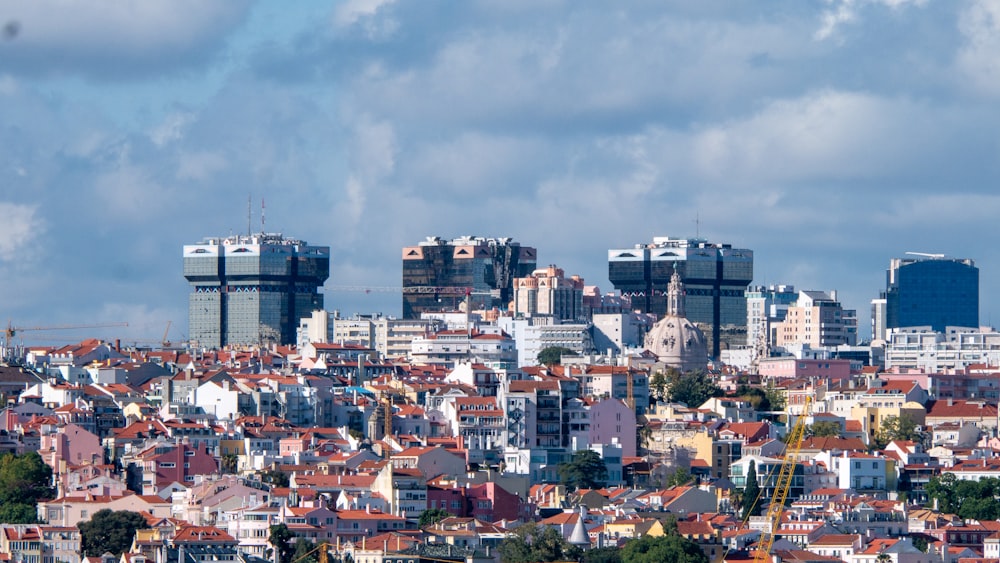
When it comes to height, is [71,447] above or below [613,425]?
below

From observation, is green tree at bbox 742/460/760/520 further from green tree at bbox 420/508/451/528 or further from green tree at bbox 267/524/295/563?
green tree at bbox 267/524/295/563

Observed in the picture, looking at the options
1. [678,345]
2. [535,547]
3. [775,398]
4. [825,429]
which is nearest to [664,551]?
[535,547]

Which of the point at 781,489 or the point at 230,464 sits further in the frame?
the point at 781,489

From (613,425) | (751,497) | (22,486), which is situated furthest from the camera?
(613,425)

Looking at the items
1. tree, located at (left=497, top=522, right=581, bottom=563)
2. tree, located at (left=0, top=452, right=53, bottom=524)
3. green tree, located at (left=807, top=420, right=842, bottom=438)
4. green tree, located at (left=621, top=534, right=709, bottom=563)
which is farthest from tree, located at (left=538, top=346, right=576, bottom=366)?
green tree, located at (left=621, top=534, right=709, bottom=563)

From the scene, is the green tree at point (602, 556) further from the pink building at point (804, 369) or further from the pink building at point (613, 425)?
the pink building at point (804, 369)

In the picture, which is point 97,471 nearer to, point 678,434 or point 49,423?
point 49,423

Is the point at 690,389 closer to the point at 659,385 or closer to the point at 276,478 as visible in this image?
the point at 659,385
